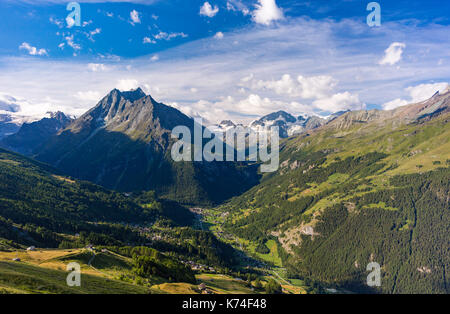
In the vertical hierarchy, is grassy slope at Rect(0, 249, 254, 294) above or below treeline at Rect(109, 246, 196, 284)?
above

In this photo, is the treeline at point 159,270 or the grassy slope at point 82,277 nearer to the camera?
the grassy slope at point 82,277

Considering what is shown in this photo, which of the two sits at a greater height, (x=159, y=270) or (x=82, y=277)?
(x=82, y=277)

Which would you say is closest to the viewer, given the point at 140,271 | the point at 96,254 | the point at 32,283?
the point at 32,283

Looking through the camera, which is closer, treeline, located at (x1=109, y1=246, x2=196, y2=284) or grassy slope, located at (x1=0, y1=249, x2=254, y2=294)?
grassy slope, located at (x1=0, y1=249, x2=254, y2=294)

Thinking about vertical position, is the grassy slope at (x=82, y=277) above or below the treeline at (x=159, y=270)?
above

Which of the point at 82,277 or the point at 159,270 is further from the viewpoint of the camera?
the point at 159,270
